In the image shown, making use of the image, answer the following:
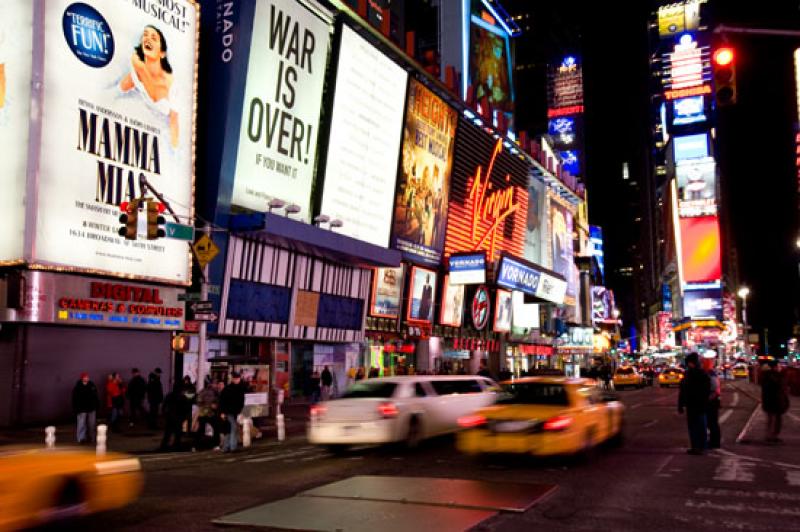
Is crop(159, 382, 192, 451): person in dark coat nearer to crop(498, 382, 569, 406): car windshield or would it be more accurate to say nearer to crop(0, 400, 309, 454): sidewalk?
crop(0, 400, 309, 454): sidewalk

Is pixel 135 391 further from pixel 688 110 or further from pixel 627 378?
pixel 688 110

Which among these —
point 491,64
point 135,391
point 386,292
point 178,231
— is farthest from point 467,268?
point 491,64

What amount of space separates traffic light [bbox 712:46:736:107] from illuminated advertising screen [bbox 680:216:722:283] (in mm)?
162618

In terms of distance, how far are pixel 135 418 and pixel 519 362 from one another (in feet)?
160

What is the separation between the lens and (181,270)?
27.5 m

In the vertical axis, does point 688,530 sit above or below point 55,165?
below

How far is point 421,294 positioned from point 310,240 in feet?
48.0

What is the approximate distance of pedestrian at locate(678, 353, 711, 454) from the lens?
14125mm

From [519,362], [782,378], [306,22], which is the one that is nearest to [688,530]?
[782,378]

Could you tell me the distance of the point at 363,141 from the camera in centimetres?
3728

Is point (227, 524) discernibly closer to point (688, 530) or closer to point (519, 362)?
point (688, 530)

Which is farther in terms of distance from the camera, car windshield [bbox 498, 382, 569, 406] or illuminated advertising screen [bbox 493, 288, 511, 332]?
illuminated advertising screen [bbox 493, 288, 511, 332]

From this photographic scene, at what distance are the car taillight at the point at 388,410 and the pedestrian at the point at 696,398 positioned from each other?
5441 millimetres

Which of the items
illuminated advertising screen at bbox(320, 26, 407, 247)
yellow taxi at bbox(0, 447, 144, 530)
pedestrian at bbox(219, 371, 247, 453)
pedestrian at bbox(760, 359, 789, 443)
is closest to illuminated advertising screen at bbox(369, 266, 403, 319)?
illuminated advertising screen at bbox(320, 26, 407, 247)
